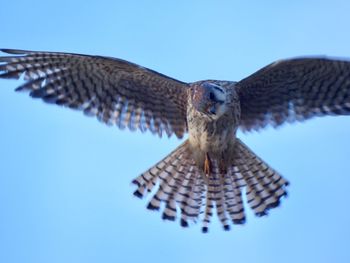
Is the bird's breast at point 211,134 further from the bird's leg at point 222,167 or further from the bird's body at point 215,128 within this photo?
the bird's leg at point 222,167

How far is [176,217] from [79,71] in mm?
2167

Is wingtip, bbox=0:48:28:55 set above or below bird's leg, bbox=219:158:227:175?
above

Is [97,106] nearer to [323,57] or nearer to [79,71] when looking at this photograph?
[79,71]

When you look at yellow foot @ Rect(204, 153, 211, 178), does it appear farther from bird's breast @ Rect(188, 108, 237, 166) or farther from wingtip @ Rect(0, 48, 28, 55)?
wingtip @ Rect(0, 48, 28, 55)

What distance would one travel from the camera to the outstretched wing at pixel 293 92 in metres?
12.1

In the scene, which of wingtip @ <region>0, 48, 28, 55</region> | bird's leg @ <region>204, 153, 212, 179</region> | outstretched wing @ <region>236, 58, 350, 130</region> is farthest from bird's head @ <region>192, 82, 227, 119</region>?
wingtip @ <region>0, 48, 28, 55</region>

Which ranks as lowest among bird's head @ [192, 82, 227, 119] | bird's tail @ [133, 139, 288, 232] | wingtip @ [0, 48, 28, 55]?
bird's tail @ [133, 139, 288, 232]

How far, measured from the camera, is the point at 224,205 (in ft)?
41.8

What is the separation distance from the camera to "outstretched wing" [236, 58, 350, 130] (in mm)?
12078

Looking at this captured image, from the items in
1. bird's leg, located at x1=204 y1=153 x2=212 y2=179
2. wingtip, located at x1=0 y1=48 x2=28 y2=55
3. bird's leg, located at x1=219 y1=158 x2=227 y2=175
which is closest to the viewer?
wingtip, located at x1=0 y1=48 x2=28 y2=55

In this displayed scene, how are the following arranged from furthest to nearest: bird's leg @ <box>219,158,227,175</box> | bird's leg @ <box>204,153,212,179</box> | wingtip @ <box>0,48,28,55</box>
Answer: bird's leg @ <box>219,158,227,175</box>
bird's leg @ <box>204,153,212,179</box>
wingtip @ <box>0,48,28,55</box>

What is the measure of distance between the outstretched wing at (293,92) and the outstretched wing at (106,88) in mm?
831

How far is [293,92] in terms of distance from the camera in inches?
491

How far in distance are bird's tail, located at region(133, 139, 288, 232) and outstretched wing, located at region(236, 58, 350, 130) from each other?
0.49 meters
